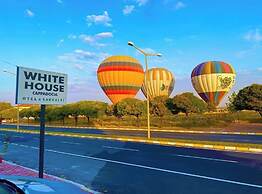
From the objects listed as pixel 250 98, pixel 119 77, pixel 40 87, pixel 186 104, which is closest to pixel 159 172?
pixel 40 87

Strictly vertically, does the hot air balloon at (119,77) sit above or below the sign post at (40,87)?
above

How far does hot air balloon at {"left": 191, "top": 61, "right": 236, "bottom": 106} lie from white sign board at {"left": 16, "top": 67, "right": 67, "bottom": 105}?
53147mm

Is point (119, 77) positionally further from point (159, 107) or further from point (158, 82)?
point (159, 107)

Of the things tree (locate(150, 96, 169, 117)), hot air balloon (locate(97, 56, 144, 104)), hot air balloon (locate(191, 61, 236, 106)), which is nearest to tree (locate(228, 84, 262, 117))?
tree (locate(150, 96, 169, 117))

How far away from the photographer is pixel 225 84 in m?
58.5

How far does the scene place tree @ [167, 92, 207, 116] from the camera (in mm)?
52281

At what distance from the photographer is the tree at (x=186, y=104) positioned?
172 feet

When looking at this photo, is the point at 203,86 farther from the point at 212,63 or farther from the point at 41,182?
the point at 41,182

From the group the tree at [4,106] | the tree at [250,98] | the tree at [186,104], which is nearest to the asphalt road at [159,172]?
the tree at [250,98]

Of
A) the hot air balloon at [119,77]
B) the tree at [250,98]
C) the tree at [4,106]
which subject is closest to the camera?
the tree at [250,98]

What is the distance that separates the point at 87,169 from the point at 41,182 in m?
7.75

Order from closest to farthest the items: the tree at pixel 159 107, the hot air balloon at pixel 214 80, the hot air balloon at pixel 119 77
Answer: the tree at pixel 159 107, the hot air balloon at pixel 214 80, the hot air balloon at pixel 119 77

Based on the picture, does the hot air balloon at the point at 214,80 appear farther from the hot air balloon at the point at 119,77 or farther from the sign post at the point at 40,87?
the sign post at the point at 40,87

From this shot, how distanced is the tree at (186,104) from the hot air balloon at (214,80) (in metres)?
5.94
